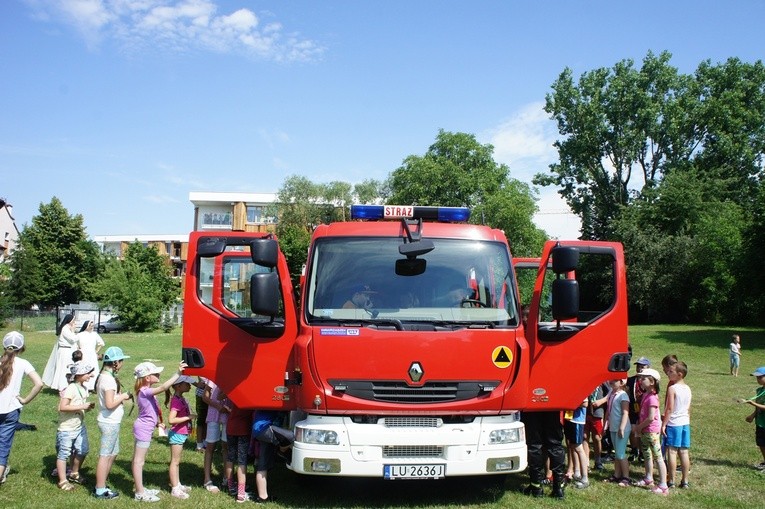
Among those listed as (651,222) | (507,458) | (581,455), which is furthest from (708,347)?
(507,458)

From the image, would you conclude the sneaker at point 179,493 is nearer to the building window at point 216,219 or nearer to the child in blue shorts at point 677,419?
the child in blue shorts at point 677,419

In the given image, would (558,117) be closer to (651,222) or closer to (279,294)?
(651,222)

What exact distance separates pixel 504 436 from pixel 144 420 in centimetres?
374

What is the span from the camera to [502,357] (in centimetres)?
666

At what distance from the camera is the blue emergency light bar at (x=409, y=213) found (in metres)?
7.89

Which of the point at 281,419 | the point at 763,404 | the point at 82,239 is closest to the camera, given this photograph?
the point at 281,419

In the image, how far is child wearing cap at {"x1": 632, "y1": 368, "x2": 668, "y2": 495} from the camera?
7969 millimetres

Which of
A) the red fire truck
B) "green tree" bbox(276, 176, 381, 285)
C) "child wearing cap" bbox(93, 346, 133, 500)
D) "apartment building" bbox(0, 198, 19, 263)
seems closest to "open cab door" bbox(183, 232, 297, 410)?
the red fire truck

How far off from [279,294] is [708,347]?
29.2 meters

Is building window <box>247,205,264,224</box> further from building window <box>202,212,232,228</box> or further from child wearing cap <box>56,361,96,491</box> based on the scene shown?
child wearing cap <box>56,361,96,491</box>

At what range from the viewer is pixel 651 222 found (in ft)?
167

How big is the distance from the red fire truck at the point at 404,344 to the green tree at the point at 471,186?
1680 inches

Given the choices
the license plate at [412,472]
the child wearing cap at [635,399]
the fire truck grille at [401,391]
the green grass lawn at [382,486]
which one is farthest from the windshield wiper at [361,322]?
the child wearing cap at [635,399]

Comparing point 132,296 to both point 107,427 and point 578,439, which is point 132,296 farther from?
point 578,439
